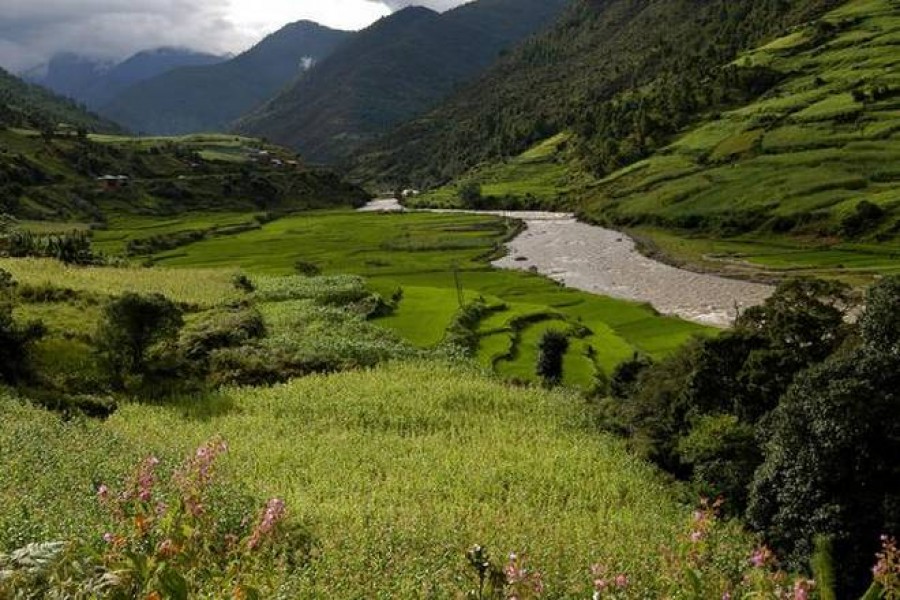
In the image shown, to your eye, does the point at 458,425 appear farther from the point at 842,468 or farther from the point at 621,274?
the point at 621,274

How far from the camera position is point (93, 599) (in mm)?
6926

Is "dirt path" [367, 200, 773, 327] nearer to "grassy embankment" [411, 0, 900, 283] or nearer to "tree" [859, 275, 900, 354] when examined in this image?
"grassy embankment" [411, 0, 900, 283]

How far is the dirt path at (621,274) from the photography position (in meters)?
82.4

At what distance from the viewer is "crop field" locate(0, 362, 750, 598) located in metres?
17.0

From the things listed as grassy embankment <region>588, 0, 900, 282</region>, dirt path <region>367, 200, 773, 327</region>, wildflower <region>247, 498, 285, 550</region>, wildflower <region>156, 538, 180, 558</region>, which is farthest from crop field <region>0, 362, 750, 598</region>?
A: grassy embankment <region>588, 0, 900, 282</region>

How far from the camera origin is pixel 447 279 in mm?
98312

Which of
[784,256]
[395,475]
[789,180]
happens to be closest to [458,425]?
[395,475]

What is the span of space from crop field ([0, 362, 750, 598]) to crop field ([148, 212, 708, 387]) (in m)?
13.3

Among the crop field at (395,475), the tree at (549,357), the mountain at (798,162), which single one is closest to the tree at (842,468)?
the crop field at (395,475)

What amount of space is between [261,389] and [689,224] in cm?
9864

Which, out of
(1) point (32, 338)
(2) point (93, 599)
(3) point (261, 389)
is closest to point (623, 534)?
A: (2) point (93, 599)

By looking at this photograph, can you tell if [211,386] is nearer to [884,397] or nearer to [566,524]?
[566,524]

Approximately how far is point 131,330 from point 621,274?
2848 inches

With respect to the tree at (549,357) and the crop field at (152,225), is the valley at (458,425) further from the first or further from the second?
the crop field at (152,225)
